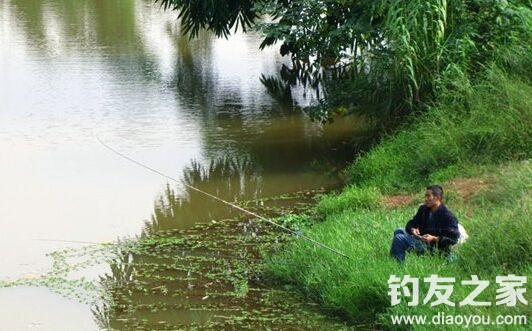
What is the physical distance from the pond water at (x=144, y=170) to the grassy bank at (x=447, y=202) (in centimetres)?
45

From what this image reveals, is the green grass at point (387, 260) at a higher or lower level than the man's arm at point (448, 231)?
lower

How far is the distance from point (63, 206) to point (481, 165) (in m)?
4.49

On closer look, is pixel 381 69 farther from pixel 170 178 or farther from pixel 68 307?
pixel 68 307

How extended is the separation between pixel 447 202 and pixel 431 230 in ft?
6.92

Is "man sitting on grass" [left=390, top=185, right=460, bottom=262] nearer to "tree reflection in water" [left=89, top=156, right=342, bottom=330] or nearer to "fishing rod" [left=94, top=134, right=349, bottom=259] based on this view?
"fishing rod" [left=94, top=134, right=349, bottom=259]

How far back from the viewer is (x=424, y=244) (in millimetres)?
7332

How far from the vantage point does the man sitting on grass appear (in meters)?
7.25

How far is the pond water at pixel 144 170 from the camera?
8.08 m

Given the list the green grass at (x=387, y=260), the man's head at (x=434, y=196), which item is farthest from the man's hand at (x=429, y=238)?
the man's head at (x=434, y=196)

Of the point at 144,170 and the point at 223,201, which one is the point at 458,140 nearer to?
the point at 223,201

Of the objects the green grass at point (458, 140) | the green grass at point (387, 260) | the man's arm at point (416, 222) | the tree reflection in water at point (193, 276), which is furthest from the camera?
the green grass at point (458, 140)

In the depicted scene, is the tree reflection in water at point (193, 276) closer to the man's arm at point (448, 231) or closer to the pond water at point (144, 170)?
the pond water at point (144, 170)

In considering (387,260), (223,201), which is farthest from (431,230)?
(223,201)

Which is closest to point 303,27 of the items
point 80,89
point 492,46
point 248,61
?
point 492,46
